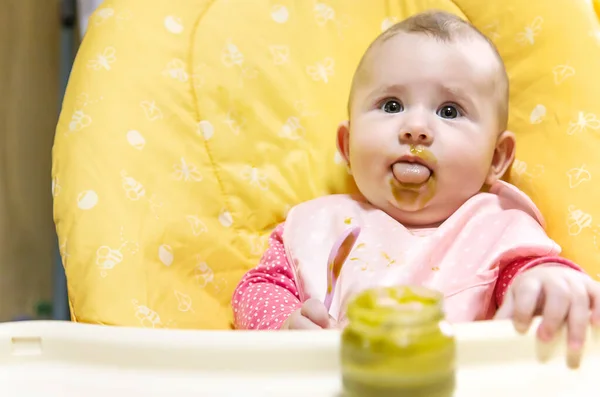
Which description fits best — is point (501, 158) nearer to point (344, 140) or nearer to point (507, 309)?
point (344, 140)

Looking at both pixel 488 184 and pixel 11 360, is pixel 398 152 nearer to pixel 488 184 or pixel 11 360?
pixel 488 184

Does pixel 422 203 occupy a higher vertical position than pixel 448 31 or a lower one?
lower

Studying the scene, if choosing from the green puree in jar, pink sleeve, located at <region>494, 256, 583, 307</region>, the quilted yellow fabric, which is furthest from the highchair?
the green puree in jar

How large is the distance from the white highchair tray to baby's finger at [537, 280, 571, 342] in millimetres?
17

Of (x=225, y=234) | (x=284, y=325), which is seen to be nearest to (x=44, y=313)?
(x=225, y=234)

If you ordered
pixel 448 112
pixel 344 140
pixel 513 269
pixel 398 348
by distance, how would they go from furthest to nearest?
pixel 344 140
pixel 448 112
pixel 513 269
pixel 398 348

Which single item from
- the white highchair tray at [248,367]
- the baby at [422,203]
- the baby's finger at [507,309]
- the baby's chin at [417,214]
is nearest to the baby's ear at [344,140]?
the baby at [422,203]

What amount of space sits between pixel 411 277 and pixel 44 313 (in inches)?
44.7

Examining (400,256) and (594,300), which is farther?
(400,256)

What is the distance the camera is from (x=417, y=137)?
0.91 meters

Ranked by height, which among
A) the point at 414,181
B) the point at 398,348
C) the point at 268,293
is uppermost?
the point at 398,348

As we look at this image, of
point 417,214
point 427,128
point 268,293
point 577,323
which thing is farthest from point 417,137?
point 577,323

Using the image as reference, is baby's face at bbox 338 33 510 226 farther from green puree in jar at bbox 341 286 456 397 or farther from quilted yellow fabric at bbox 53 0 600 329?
green puree in jar at bbox 341 286 456 397

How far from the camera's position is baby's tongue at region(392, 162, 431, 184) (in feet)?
3.01
